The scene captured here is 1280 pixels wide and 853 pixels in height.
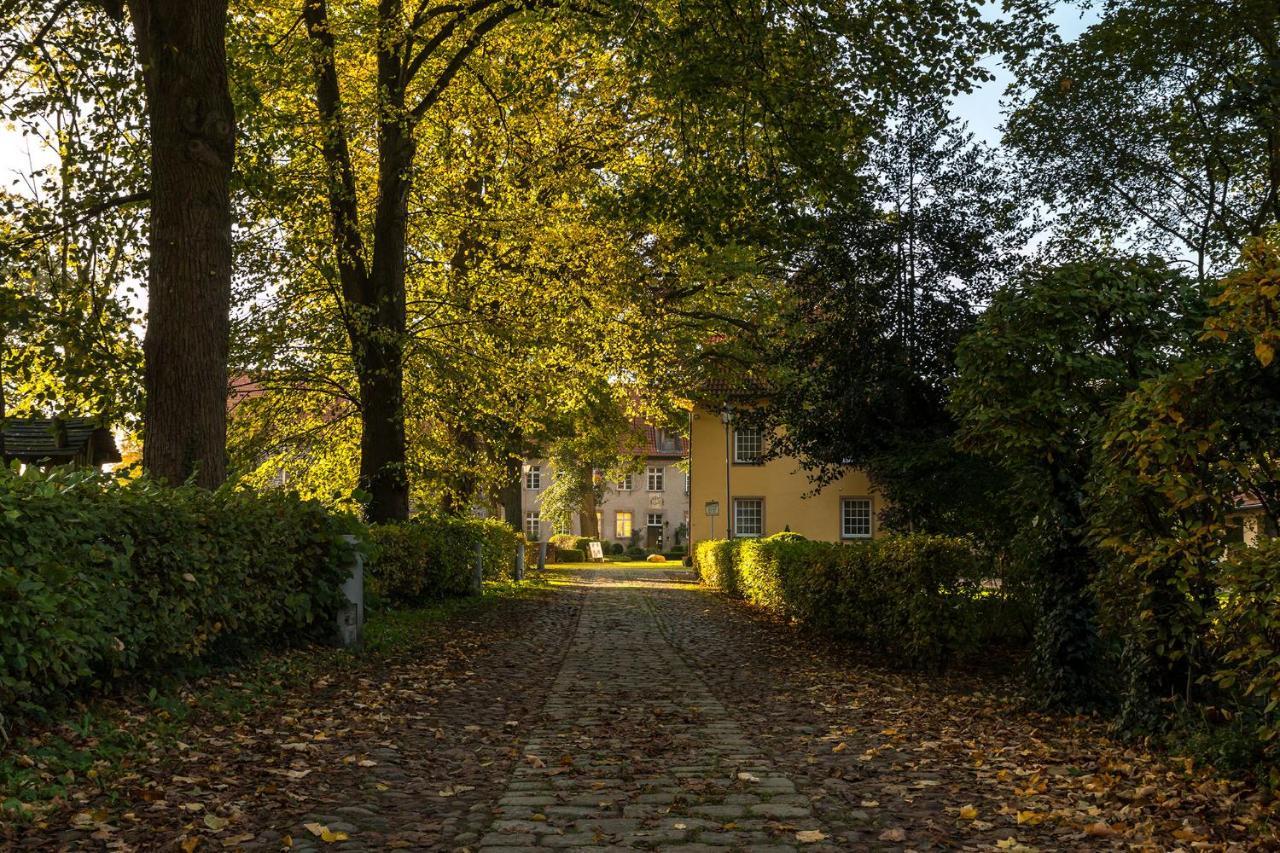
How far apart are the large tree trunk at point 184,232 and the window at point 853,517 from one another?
35.2 meters

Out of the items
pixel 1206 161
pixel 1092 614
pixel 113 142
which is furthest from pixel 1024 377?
pixel 1206 161

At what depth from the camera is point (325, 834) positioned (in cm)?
519

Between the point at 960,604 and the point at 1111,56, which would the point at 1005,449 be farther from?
the point at 1111,56

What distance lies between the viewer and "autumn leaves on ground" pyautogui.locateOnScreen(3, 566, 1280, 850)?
531 cm

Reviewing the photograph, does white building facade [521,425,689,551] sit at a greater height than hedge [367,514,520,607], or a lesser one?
greater

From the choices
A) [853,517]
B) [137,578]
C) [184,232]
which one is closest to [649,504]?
[853,517]

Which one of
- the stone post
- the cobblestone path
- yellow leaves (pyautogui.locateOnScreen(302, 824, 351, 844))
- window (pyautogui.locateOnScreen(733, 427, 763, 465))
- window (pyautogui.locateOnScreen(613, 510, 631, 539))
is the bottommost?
the cobblestone path

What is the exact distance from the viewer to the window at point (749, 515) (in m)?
44.4

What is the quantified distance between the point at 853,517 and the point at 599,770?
3786 centimetres

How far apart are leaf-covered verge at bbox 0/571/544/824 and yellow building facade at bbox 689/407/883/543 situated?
108ft

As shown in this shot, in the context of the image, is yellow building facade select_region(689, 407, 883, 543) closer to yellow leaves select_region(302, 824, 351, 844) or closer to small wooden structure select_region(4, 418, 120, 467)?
small wooden structure select_region(4, 418, 120, 467)

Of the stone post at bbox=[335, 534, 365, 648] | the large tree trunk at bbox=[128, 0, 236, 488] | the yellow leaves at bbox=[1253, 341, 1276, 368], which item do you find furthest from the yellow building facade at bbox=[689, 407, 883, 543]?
the yellow leaves at bbox=[1253, 341, 1276, 368]

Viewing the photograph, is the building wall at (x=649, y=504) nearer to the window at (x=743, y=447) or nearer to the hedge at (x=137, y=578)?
the window at (x=743, y=447)

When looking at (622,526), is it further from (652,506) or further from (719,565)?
(719,565)
